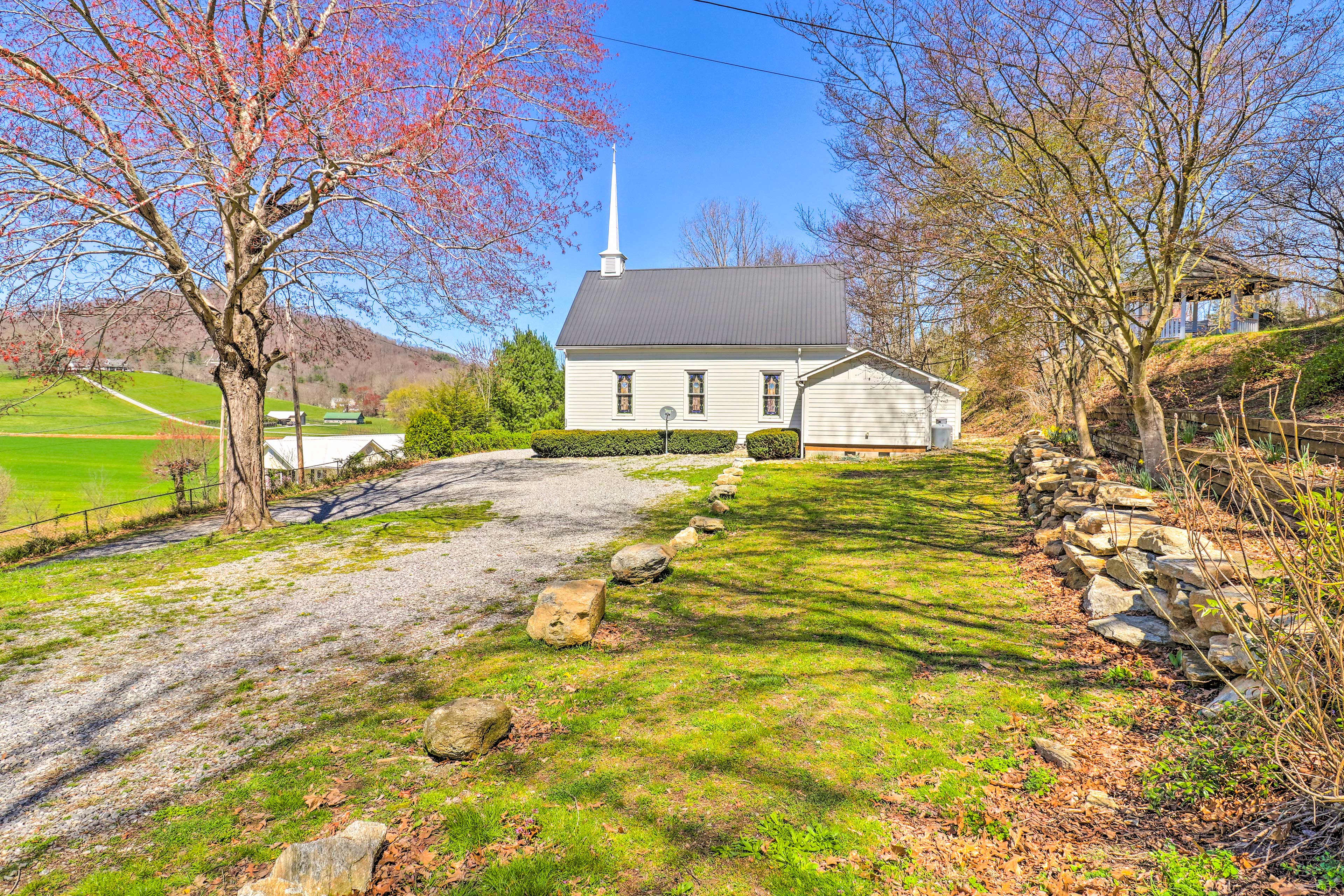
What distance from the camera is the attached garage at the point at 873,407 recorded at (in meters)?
18.8

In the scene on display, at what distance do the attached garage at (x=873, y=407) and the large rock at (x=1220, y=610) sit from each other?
596 inches

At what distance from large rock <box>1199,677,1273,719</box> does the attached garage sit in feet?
51.2

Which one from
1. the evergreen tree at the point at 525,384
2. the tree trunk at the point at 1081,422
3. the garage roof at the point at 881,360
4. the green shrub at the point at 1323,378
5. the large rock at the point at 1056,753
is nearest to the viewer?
the large rock at the point at 1056,753

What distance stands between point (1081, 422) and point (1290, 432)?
4716 millimetres

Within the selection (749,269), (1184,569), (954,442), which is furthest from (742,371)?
(1184,569)

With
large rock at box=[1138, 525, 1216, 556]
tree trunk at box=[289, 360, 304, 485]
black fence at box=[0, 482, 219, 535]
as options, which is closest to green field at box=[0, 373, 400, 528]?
black fence at box=[0, 482, 219, 535]

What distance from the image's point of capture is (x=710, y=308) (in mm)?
23875

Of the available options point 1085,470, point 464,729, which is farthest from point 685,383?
point 464,729

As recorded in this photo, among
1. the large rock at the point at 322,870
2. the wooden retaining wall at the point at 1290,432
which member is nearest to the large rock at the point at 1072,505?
the wooden retaining wall at the point at 1290,432

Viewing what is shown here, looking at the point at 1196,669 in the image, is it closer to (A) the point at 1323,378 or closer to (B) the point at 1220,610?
(B) the point at 1220,610

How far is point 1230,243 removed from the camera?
8406 mm

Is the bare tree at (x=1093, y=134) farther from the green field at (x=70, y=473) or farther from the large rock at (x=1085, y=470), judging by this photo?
the green field at (x=70, y=473)

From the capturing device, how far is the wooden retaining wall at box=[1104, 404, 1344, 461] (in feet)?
16.8

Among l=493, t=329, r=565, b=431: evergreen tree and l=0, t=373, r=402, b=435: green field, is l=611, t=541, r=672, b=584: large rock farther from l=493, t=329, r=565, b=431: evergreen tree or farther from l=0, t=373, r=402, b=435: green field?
l=493, t=329, r=565, b=431: evergreen tree
